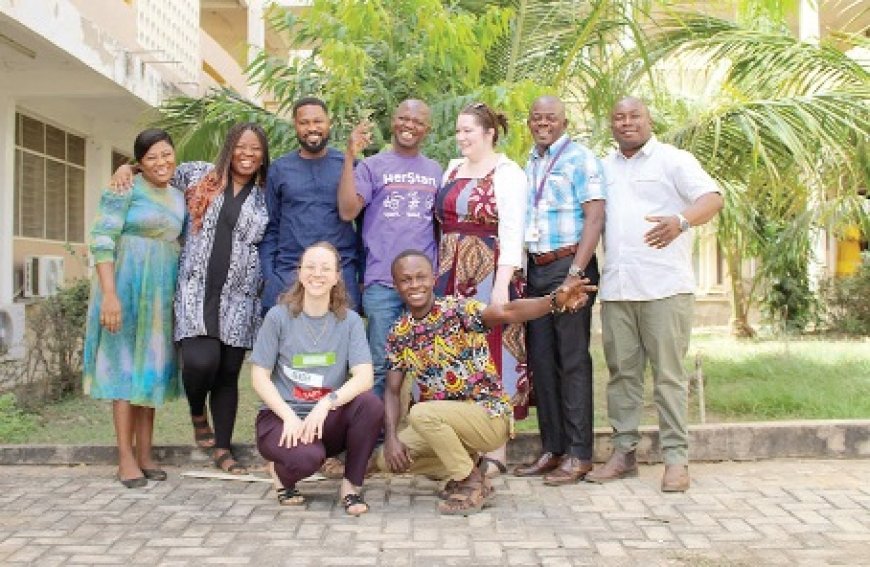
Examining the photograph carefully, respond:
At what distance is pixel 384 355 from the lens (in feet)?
16.5

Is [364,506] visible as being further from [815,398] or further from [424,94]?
[815,398]

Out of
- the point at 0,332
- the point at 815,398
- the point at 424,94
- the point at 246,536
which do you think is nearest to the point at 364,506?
the point at 246,536

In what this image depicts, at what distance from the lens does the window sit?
412 inches

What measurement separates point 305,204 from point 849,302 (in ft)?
39.1

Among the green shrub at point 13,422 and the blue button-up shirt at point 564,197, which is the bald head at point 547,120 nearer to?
the blue button-up shirt at point 564,197

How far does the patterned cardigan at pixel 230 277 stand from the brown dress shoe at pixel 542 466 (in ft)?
5.24

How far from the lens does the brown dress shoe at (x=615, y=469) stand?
5.04 metres

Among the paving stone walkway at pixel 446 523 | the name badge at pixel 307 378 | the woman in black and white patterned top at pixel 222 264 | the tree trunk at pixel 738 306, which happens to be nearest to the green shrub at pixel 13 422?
the paving stone walkway at pixel 446 523

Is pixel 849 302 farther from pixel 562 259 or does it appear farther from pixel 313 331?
pixel 313 331

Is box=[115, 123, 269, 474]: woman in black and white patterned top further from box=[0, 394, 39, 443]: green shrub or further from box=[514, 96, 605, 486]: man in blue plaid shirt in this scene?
box=[0, 394, 39, 443]: green shrub

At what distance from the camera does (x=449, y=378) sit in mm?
4637

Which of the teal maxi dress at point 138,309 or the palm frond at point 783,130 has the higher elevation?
the palm frond at point 783,130

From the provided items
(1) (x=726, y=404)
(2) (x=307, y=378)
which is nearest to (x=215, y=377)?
(2) (x=307, y=378)

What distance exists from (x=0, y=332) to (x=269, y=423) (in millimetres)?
5590
